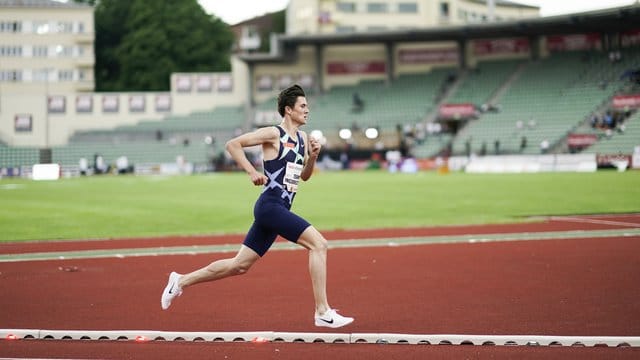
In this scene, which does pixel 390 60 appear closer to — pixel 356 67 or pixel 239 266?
pixel 356 67

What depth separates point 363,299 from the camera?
10688 mm

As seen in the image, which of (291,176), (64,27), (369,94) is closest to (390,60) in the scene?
(369,94)

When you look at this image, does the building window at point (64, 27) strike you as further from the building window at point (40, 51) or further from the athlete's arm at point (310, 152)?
the athlete's arm at point (310, 152)

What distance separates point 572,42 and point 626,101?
40.3 ft

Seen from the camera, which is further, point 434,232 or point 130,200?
point 130,200

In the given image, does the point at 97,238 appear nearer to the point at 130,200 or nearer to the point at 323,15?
the point at 130,200

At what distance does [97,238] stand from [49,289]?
30.7 ft

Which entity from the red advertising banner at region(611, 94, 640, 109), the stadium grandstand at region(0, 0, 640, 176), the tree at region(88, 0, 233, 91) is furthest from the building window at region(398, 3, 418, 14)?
the red advertising banner at region(611, 94, 640, 109)

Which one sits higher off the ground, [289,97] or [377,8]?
[377,8]

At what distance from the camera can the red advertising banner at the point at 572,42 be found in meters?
70.7

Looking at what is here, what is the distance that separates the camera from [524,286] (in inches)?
451

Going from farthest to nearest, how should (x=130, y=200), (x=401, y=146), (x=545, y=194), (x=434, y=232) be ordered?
(x=401, y=146) → (x=130, y=200) → (x=545, y=194) → (x=434, y=232)

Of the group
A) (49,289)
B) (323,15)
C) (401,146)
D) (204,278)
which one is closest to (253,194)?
(49,289)

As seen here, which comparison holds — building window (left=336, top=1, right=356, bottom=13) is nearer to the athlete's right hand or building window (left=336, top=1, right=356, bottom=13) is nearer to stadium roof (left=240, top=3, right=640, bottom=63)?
stadium roof (left=240, top=3, right=640, bottom=63)
